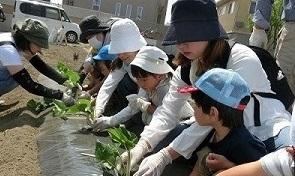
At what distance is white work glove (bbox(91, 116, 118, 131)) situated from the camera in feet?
10.8

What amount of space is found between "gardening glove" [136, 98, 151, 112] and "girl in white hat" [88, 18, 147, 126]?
41cm

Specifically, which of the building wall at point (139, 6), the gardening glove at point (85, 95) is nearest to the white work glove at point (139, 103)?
the gardening glove at point (85, 95)

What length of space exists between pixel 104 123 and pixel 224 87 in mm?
1398

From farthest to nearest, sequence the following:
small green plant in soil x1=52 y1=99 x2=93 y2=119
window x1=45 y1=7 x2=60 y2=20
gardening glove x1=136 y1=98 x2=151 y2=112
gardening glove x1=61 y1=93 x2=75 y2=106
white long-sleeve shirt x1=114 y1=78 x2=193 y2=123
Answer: window x1=45 y1=7 x2=60 y2=20
gardening glove x1=61 y1=93 x2=75 y2=106
small green plant in soil x1=52 y1=99 x2=93 y2=119
gardening glove x1=136 y1=98 x2=151 y2=112
white long-sleeve shirt x1=114 y1=78 x2=193 y2=123

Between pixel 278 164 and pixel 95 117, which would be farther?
pixel 95 117

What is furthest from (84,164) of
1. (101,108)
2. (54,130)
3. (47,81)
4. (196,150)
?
(47,81)

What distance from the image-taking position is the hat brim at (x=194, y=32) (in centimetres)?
234

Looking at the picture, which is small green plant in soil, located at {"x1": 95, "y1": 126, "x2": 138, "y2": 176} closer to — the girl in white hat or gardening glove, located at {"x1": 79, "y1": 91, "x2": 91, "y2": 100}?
the girl in white hat

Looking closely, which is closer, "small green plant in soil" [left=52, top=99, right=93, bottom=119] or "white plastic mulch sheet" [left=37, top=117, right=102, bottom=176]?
"white plastic mulch sheet" [left=37, top=117, right=102, bottom=176]

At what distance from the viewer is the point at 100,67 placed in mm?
4703

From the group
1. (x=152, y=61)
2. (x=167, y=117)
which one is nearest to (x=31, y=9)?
(x=152, y=61)

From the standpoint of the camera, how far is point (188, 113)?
298 centimetres

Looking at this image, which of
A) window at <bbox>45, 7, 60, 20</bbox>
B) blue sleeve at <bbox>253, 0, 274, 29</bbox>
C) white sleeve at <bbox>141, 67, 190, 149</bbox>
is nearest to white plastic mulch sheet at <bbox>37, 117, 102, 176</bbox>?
white sleeve at <bbox>141, 67, 190, 149</bbox>

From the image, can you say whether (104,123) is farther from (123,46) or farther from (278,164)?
(278,164)
